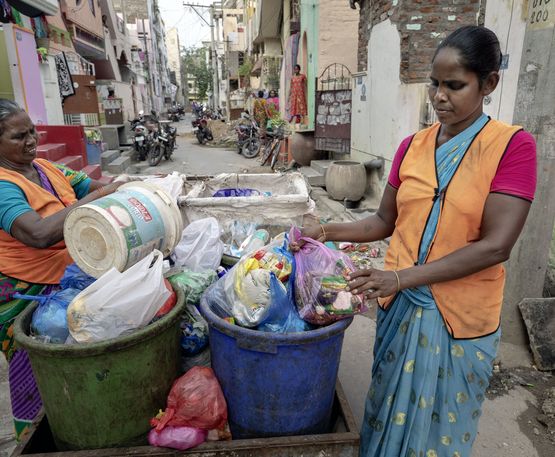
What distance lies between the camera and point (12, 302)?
182cm

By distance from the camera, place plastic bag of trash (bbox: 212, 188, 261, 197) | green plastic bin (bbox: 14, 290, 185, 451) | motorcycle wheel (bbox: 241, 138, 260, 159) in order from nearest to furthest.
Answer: green plastic bin (bbox: 14, 290, 185, 451) < plastic bag of trash (bbox: 212, 188, 261, 197) < motorcycle wheel (bbox: 241, 138, 260, 159)

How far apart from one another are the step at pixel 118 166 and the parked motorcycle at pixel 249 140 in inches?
188

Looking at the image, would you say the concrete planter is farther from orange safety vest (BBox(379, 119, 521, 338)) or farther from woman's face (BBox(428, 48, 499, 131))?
woman's face (BBox(428, 48, 499, 131))

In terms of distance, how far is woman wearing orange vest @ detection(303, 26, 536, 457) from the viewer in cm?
128

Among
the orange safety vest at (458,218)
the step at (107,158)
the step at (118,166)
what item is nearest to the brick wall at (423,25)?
the orange safety vest at (458,218)

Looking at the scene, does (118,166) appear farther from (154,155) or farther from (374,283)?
(374,283)

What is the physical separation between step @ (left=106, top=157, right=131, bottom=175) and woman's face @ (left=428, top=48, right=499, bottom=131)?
976 centimetres

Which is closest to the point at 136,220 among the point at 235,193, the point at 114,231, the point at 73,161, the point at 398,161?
the point at 114,231

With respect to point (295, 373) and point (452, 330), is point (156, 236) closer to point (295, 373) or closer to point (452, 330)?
point (295, 373)

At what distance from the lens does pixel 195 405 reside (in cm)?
148

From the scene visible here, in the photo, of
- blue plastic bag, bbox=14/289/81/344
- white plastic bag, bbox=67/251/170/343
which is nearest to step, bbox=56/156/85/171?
blue plastic bag, bbox=14/289/81/344

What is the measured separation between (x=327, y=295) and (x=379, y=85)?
6.30 meters

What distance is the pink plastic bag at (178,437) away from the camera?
141 centimetres

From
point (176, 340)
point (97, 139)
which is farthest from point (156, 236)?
point (97, 139)
